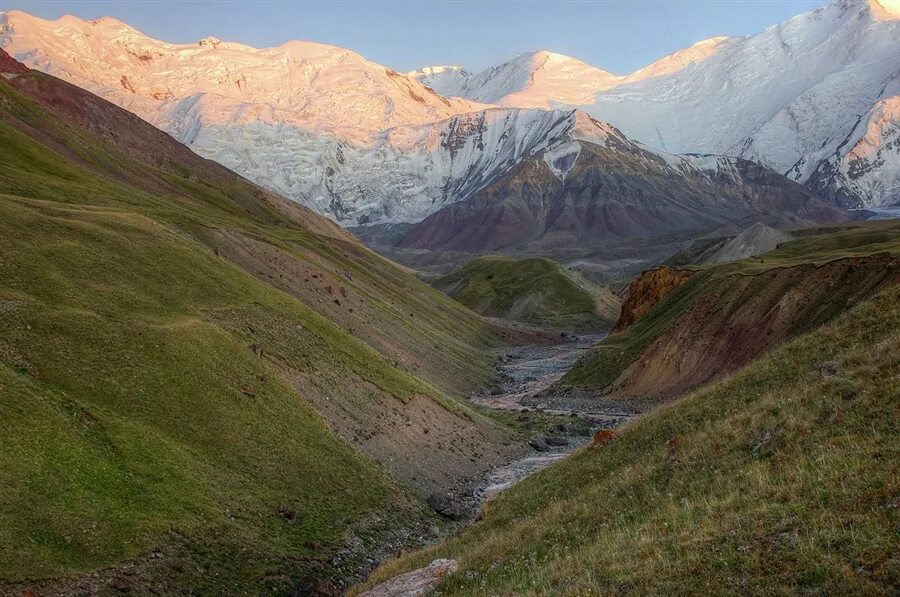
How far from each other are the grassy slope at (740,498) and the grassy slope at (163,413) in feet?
24.1

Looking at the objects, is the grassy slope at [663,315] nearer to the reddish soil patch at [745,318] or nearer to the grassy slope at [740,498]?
the reddish soil patch at [745,318]

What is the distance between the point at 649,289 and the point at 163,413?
9690cm

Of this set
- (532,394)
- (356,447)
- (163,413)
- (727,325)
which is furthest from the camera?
(532,394)

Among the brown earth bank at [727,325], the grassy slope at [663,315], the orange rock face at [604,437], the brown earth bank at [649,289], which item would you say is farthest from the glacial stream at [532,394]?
the brown earth bank at [649,289]

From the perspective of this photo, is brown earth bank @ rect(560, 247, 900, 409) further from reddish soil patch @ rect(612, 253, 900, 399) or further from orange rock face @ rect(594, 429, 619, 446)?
orange rock face @ rect(594, 429, 619, 446)

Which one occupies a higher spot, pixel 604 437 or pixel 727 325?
pixel 727 325

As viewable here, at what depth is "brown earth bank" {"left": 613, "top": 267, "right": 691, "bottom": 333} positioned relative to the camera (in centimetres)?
11112

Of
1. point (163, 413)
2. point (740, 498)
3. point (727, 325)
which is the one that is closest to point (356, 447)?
point (163, 413)

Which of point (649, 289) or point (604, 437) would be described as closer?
point (604, 437)

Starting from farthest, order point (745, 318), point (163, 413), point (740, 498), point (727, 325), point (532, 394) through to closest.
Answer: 1. point (532, 394)
2. point (727, 325)
3. point (745, 318)
4. point (163, 413)
5. point (740, 498)

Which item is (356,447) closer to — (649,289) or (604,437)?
(604,437)

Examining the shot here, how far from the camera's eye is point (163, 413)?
3105 cm

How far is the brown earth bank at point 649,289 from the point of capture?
365 ft

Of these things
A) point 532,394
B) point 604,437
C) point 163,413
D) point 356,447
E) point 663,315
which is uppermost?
point 663,315
